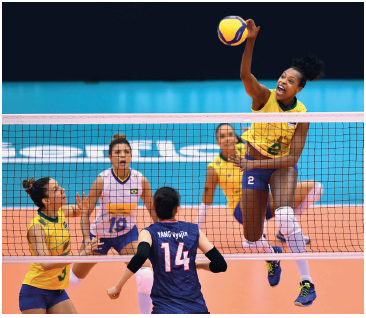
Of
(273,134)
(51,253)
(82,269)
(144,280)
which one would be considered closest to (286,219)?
(273,134)

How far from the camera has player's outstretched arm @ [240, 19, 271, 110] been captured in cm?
452

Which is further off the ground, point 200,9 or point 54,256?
point 200,9

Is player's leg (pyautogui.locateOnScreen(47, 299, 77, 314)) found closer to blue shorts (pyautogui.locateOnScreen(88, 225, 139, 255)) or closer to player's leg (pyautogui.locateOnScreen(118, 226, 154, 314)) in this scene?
player's leg (pyautogui.locateOnScreen(118, 226, 154, 314))

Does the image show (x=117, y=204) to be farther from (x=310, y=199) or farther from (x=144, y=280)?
(x=310, y=199)

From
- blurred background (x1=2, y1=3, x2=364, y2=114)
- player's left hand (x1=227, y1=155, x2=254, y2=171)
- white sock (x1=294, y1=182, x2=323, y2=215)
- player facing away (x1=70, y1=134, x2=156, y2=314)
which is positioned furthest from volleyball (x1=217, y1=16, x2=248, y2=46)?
blurred background (x1=2, y1=3, x2=364, y2=114)

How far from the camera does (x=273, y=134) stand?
4859mm

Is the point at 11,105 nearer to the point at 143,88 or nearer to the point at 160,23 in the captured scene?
the point at 143,88

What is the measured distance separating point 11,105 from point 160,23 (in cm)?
474

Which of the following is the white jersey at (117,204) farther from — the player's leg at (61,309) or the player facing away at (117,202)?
the player's leg at (61,309)

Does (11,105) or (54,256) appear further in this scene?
(11,105)

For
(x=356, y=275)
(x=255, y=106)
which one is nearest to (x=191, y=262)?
(x=255, y=106)

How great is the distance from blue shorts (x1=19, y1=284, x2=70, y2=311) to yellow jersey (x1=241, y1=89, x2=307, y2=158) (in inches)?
99.8

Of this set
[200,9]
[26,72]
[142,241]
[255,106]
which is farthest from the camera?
[26,72]

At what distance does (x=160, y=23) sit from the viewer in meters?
12.8
